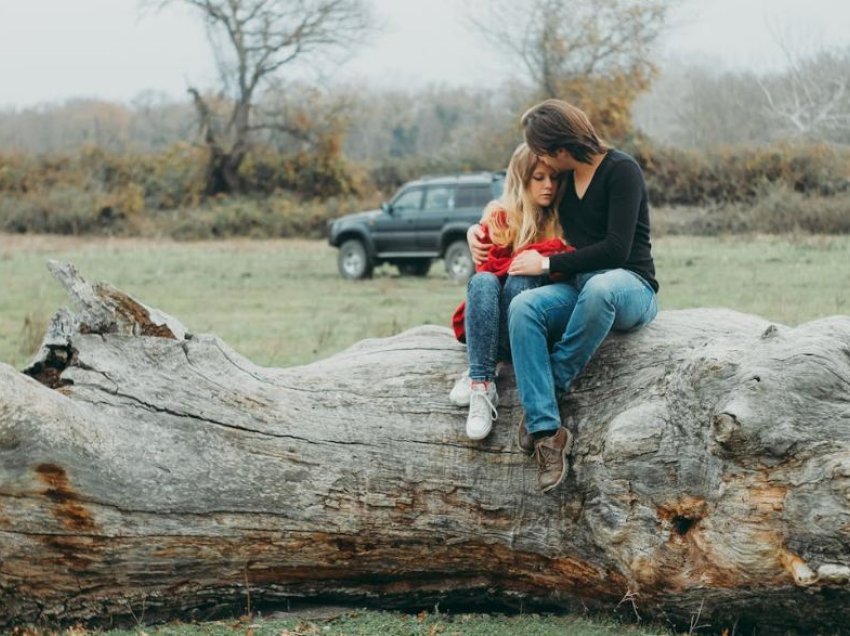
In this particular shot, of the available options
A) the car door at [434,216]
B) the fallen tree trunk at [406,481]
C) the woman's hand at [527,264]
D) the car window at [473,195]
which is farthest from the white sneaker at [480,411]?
the car window at [473,195]

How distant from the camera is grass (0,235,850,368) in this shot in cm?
1526

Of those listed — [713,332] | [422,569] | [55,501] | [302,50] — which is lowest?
[422,569]

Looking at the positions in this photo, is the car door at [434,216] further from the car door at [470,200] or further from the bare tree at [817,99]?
the bare tree at [817,99]

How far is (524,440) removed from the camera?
18.0ft

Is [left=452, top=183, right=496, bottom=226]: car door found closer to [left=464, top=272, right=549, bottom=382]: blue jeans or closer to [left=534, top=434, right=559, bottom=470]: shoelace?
[left=464, top=272, right=549, bottom=382]: blue jeans

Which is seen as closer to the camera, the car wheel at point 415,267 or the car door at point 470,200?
the car door at point 470,200

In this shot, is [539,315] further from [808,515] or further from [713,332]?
[808,515]

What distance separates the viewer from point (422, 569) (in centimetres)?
570

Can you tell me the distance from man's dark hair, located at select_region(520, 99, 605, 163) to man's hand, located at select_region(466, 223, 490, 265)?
21.6 inches

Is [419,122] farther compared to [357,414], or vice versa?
[419,122]

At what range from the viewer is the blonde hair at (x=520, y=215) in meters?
5.87

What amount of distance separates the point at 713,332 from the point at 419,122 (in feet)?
242

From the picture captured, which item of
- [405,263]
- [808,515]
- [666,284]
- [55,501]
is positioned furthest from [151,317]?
[405,263]

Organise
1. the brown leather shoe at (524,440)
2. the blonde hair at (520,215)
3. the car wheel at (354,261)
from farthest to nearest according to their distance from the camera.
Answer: the car wheel at (354,261), the blonde hair at (520,215), the brown leather shoe at (524,440)
